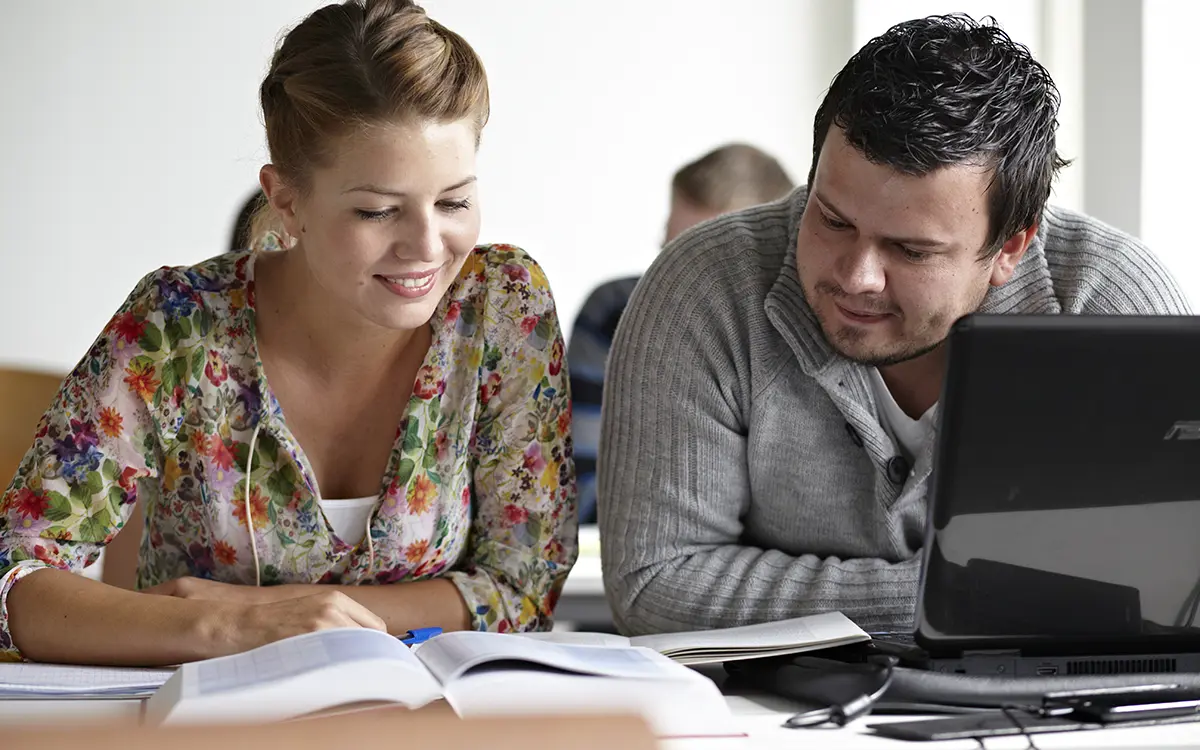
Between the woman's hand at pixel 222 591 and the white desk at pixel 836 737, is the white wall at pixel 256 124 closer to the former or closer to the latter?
the woman's hand at pixel 222 591

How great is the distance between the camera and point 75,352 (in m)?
3.89

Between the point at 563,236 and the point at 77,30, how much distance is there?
156 centimetres

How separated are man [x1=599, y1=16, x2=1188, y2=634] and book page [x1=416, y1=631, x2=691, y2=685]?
0.40 m

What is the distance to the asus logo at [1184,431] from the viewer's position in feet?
3.32

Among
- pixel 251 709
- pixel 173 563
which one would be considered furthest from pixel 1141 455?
pixel 173 563

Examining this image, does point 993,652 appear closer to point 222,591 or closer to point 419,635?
point 419,635

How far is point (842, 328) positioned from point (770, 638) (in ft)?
1.39

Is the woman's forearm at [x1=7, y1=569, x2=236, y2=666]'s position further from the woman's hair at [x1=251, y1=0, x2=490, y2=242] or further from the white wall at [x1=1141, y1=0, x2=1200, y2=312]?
the white wall at [x1=1141, y1=0, x2=1200, y2=312]

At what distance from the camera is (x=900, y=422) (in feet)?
4.94

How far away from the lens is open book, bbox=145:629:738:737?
86 centimetres

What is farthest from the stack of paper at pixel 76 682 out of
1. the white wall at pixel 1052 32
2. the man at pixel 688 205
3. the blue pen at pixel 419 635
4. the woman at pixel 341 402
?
the white wall at pixel 1052 32

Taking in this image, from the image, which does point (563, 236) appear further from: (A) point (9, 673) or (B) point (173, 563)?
(A) point (9, 673)

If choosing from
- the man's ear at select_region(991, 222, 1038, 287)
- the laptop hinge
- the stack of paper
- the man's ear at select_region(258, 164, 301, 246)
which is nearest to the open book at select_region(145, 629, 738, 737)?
the stack of paper

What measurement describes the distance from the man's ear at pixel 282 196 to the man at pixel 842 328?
40cm
